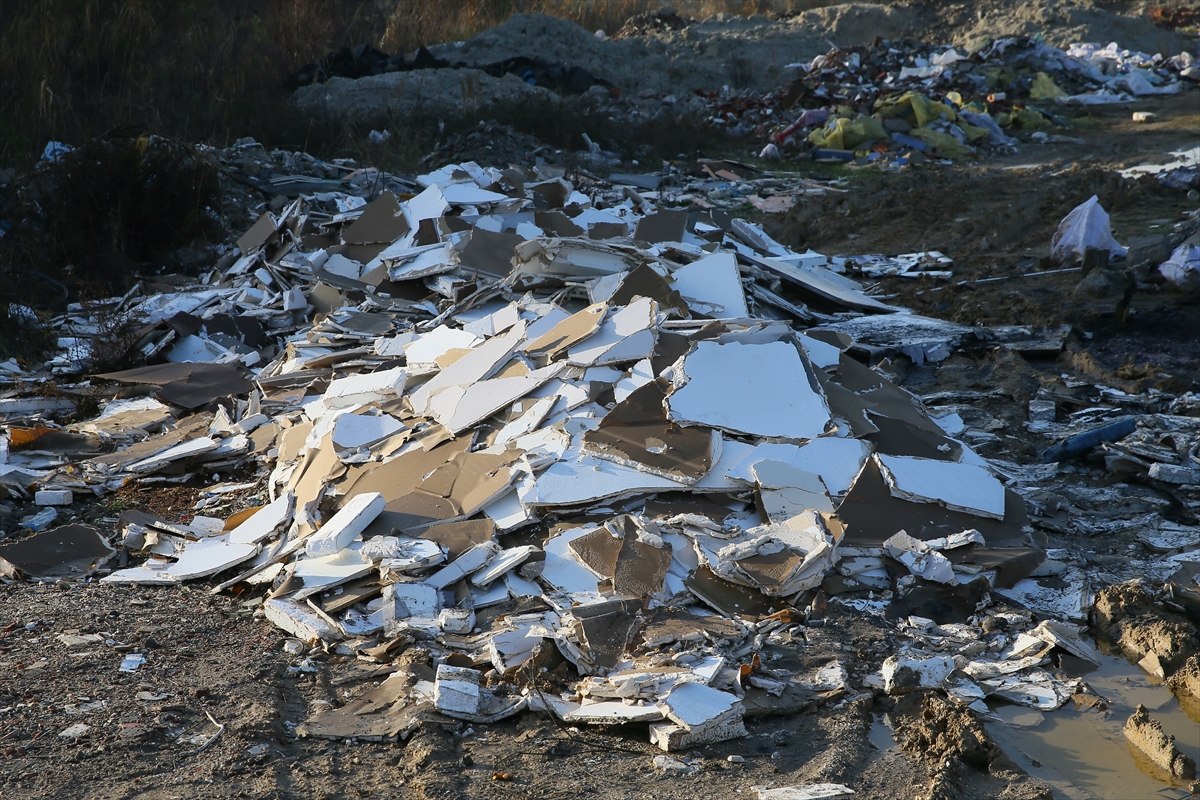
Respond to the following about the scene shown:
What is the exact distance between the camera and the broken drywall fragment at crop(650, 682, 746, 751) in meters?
2.77

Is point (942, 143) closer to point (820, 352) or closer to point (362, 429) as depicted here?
point (820, 352)

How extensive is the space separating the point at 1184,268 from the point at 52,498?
8147 mm

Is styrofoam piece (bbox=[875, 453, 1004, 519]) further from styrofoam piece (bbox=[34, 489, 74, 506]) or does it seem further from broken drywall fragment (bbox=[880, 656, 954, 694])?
styrofoam piece (bbox=[34, 489, 74, 506])

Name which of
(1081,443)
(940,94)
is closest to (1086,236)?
(1081,443)

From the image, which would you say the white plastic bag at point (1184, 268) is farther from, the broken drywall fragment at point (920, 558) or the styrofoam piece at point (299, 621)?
the styrofoam piece at point (299, 621)

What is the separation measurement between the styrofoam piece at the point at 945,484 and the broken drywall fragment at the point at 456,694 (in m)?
2.05

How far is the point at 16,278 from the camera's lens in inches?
308

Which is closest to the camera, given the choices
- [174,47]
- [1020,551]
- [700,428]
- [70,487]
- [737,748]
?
[737,748]

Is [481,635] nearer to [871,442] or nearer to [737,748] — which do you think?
[737,748]

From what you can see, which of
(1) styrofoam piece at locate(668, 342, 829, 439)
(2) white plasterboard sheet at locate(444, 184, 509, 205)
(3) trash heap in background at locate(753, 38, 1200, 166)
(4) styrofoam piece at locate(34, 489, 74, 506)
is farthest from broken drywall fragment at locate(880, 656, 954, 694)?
(3) trash heap in background at locate(753, 38, 1200, 166)

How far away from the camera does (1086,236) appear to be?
26.7 feet

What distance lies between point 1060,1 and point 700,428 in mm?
22495

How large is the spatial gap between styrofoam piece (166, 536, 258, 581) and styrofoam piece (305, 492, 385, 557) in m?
0.39

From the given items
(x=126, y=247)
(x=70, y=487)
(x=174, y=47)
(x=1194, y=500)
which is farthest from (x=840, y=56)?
(x=70, y=487)
